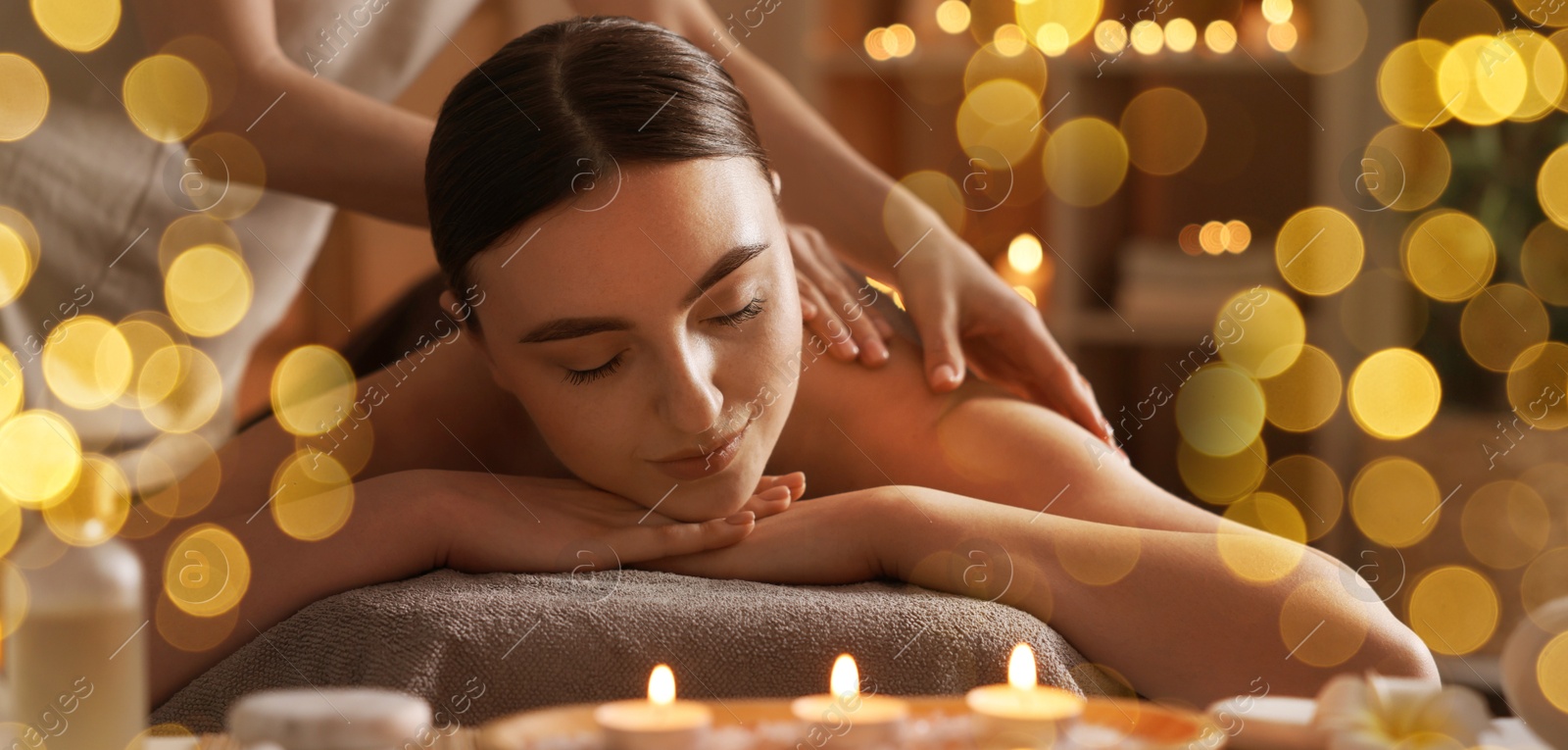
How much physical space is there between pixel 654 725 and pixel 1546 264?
7.21 feet

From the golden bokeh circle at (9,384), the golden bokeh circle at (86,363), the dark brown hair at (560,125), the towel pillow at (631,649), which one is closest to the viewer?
the towel pillow at (631,649)

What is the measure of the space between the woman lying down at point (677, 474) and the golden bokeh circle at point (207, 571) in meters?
0.01

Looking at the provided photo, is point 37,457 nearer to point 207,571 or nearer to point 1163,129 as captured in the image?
point 207,571

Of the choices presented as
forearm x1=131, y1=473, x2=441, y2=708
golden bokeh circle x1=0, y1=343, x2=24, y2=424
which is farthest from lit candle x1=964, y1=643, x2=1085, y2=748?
golden bokeh circle x1=0, y1=343, x2=24, y2=424

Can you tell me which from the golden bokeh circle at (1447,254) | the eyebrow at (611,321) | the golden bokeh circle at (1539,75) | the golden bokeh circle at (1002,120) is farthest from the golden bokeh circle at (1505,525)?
the eyebrow at (611,321)

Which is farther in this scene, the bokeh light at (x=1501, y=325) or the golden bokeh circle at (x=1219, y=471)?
the golden bokeh circle at (x=1219, y=471)

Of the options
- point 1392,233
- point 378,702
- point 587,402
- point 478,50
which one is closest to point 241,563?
point 587,402

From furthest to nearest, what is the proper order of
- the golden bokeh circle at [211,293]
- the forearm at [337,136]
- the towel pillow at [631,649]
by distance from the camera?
the golden bokeh circle at [211,293]
the forearm at [337,136]
the towel pillow at [631,649]

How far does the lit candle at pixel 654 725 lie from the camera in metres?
0.48

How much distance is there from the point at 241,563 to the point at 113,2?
2.08ft

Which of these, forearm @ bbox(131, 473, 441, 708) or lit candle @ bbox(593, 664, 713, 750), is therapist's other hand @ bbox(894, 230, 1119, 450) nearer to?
forearm @ bbox(131, 473, 441, 708)

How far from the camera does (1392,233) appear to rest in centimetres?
227

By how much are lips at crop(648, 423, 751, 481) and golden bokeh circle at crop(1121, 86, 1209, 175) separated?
1.82 metres

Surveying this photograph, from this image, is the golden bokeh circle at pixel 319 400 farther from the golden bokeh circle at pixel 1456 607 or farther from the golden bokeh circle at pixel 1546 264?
the golden bokeh circle at pixel 1546 264
